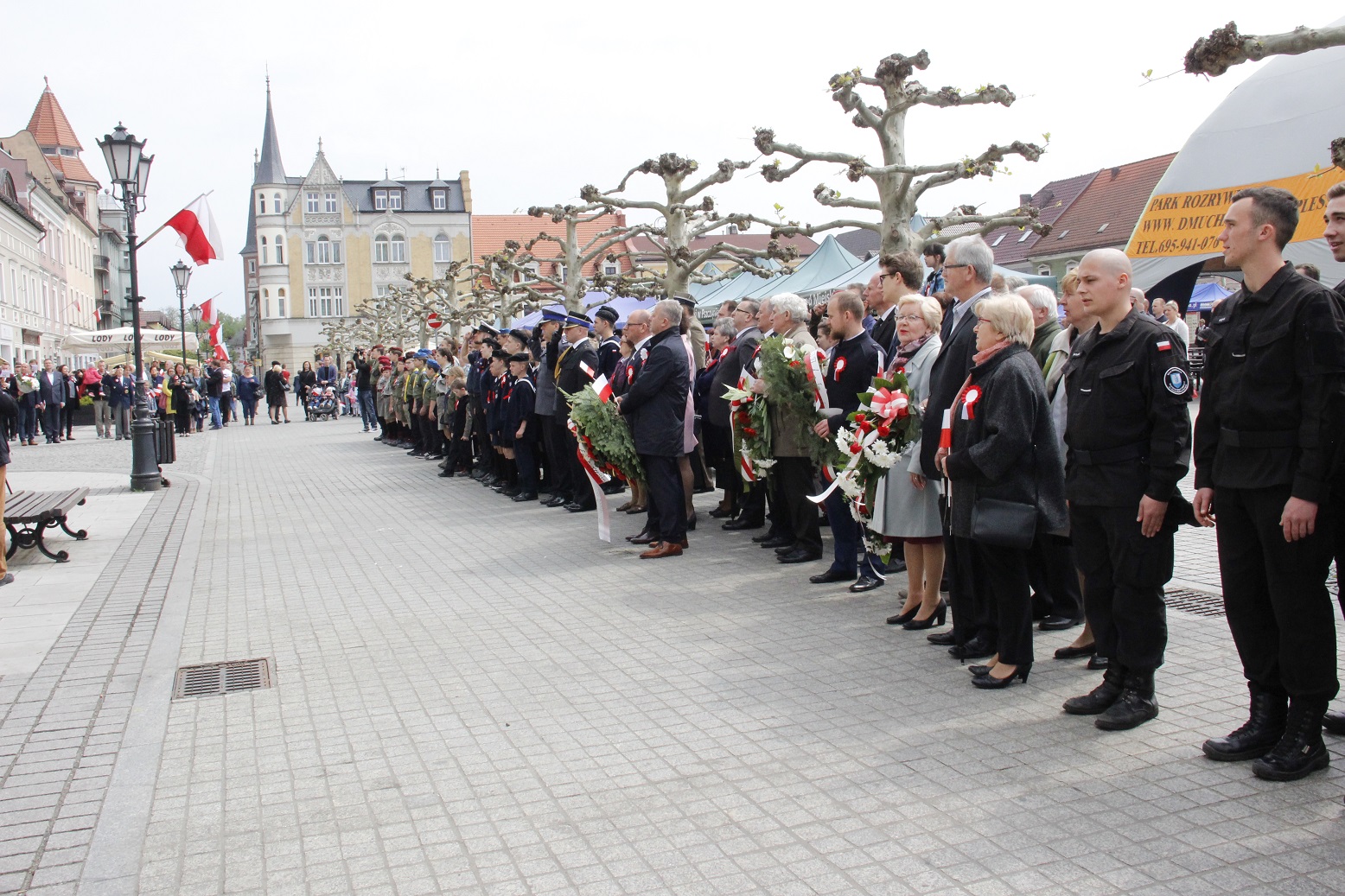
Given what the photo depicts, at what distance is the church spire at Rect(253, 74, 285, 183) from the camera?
98.8 meters

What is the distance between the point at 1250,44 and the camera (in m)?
5.07

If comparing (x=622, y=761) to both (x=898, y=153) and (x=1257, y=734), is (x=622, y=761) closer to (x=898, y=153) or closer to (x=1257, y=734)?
(x=1257, y=734)

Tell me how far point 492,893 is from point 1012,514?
3.00 meters

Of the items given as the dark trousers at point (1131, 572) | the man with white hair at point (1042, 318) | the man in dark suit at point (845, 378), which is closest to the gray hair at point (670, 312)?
the man in dark suit at point (845, 378)

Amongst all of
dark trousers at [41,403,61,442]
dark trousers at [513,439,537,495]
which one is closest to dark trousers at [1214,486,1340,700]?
dark trousers at [513,439,537,495]

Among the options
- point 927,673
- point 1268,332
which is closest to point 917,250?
point 927,673

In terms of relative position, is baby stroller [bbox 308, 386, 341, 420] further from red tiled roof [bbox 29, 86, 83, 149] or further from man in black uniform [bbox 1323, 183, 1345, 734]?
red tiled roof [bbox 29, 86, 83, 149]

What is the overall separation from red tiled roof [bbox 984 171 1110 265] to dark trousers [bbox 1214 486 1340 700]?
54.5 metres

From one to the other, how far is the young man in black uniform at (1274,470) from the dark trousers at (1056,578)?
7.29 feet

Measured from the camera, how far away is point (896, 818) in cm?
410

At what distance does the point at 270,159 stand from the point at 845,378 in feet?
333

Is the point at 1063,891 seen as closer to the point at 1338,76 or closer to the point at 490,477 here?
the point at 1338,76

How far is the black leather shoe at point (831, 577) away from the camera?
8.18 metres

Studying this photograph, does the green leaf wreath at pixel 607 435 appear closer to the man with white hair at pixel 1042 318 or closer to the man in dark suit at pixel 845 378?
the man in dark suit at pixel 845 378
